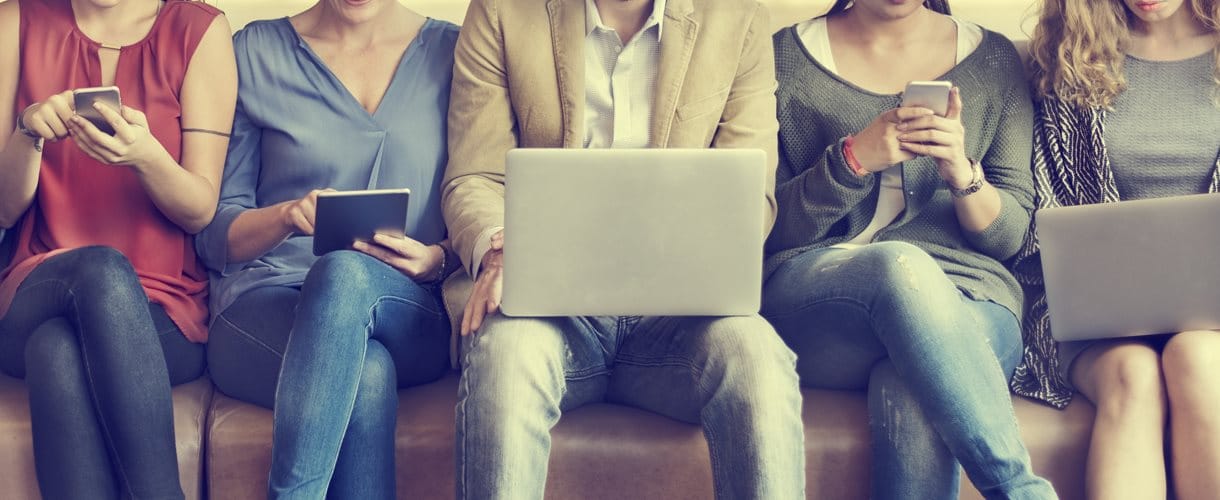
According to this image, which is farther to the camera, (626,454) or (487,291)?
(626,454)

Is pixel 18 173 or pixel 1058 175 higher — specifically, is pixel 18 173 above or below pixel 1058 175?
above

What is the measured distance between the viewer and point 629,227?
4.58 feet

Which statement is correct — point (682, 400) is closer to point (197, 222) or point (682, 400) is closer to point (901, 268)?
point (901, 268)

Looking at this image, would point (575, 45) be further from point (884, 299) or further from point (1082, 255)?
point (1082, 255)

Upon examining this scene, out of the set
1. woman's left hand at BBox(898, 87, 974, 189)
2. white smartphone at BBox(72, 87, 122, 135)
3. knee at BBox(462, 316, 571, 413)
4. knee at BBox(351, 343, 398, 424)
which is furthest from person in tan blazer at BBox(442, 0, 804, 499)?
white smartphone at BBox(72, 87, 122, 135)

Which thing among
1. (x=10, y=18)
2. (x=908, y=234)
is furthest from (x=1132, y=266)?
(x=10, y=18)

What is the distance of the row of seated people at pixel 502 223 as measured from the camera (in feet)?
4.79

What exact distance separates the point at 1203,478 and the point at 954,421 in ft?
1.09

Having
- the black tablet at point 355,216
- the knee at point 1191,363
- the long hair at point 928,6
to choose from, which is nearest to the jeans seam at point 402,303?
the black tablet at point 355,216

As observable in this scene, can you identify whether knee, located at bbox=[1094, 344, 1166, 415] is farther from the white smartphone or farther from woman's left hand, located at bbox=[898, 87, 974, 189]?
the white smartphone

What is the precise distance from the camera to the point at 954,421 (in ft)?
4.75

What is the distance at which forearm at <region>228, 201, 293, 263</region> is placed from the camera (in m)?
1.75

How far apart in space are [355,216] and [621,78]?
0.43 m

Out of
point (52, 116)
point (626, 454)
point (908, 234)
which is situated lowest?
point (626, 454)
